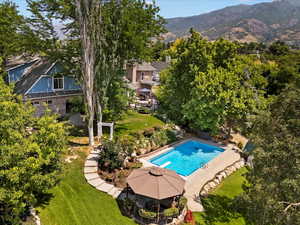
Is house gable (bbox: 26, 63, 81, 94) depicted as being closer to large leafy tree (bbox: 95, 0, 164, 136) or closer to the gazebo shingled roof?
large leafy tree (bbox: 95, 0, 164, 136)

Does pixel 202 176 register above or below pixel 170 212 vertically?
below

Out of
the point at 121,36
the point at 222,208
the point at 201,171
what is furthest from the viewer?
the point at 121,36

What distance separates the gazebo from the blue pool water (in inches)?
240

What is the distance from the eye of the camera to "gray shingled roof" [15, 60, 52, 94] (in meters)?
21.2

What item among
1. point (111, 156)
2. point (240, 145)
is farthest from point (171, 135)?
point (111, 156)

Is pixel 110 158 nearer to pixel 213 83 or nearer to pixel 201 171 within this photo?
pixel 201 171

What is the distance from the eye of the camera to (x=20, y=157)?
24.1 feet

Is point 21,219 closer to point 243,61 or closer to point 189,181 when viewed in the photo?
point 189,181

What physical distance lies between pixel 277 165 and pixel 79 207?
9.44m

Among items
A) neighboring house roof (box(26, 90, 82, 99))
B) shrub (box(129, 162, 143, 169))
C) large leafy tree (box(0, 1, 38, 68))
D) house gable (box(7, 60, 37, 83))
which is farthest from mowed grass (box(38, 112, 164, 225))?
house gable (box(7, 60, 37, 83))

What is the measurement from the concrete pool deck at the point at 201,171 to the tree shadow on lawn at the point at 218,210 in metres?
0.49

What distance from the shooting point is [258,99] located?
72.6 feet

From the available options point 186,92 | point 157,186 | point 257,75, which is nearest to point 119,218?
point 157,186

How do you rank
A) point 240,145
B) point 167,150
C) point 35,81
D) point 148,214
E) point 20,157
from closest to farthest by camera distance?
point 20,157 → point 148,214 → point 167,150 → point 35,81 → point 240,145
